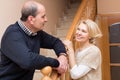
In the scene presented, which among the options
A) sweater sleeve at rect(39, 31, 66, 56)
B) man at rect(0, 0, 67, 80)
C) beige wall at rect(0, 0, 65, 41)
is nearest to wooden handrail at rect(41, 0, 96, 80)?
sweater sleeve at rect(39, 31, 66, 56)

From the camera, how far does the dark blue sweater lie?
4.93 ft

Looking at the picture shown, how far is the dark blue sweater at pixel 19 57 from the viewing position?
1504mm

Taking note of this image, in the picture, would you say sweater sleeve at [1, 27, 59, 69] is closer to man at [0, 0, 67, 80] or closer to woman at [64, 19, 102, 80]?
man at [0, 0, 67, 80]

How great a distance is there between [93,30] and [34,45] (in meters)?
0.53

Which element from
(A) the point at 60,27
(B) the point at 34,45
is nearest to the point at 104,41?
(A) the point at 60,27

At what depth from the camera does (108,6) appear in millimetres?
4457

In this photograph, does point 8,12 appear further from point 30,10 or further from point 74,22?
point 30,10

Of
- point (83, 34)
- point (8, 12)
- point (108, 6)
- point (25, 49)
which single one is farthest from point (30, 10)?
point (108, 6)

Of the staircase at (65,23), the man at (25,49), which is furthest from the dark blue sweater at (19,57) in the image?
the staircase at (65,23)

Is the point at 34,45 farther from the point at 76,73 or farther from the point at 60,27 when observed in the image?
the point at 60,27

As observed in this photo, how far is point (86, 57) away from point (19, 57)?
0.66 meters

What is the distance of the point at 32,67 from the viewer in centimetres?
151

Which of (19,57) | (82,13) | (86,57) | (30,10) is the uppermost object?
(30,10)

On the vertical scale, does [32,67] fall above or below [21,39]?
below
